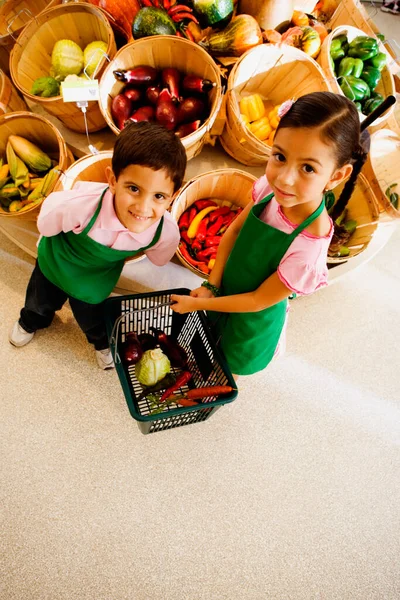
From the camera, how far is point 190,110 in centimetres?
177

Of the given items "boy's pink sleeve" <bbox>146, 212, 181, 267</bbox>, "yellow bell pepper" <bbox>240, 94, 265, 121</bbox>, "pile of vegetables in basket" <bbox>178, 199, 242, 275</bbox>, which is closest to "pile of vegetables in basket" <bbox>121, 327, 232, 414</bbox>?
"boy's pink sleeve" <bbox>146, 212, 181, 267</bbox>

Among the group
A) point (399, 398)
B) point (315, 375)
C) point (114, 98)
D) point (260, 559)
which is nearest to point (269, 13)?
point (114, 98)

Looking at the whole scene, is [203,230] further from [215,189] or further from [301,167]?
[301,167]

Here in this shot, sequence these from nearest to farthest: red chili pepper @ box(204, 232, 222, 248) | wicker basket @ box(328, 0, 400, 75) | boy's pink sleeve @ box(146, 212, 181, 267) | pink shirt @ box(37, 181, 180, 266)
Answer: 1. pink shirt @ box(37, 181, 180, 266)
2. boy's pink sleeve @ box(146, 212, 181, 267)
3. red chili pepper @ box(204, 232, 222, 248)
4. wicker basket @ box(328, 0, 400, 75)

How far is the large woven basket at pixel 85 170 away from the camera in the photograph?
1.64 metres

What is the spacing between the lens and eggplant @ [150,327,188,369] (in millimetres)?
1500

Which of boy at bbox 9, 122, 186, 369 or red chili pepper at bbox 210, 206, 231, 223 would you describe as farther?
red chili pepper at bbox 210, 206, 231, 223

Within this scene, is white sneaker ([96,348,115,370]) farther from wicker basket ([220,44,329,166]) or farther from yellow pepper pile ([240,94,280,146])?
yellow pepper pile ([240,94,280,146])

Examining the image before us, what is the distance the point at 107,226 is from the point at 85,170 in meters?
0.69

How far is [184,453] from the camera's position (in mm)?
1739

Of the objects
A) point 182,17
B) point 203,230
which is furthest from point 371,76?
point 203,230

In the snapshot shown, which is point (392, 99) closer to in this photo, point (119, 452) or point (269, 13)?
point (269, 13)

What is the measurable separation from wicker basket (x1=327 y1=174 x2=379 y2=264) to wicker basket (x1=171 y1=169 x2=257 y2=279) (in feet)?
1.94

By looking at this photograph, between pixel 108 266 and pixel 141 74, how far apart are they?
1.10 meters
